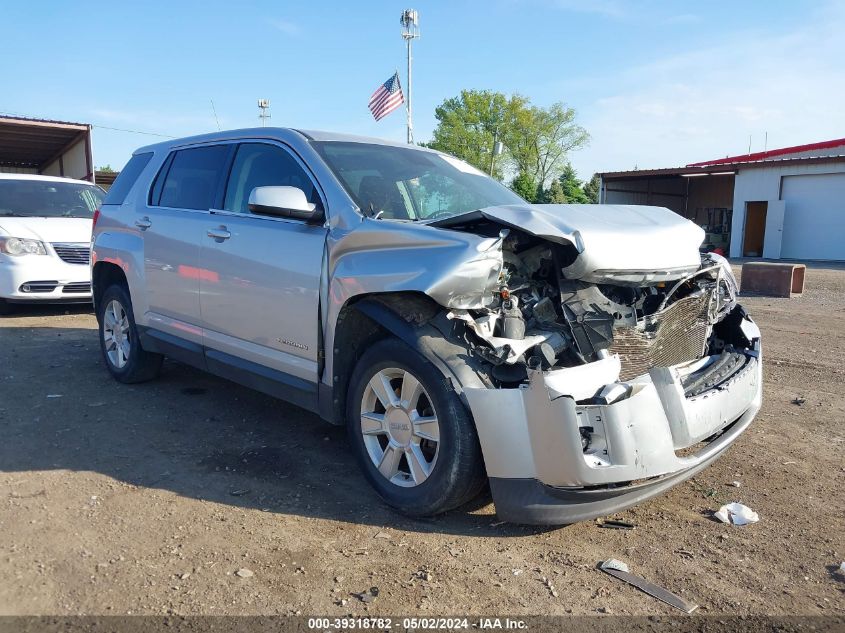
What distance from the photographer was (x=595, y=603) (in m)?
2.65

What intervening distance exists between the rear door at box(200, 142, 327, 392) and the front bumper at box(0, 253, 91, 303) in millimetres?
5198

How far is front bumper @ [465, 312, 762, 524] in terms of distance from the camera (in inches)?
110

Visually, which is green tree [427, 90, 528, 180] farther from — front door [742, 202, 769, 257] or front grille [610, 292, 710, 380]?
front grille [610, 292, 710, 380]

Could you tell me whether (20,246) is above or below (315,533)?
above

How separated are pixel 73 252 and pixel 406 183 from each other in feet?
22.2

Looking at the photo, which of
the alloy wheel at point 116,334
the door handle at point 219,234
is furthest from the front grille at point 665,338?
the alloy wheel at point 116,334

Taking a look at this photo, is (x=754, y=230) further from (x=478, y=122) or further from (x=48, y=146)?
(x=478, y=122)

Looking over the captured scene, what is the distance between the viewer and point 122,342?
577 cm

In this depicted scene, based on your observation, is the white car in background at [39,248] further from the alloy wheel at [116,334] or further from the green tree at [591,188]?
the green tree at [591,188]

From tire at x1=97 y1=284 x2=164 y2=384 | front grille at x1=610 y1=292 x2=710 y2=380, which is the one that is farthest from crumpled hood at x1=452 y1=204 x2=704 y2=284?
tire at x1=97 y1=284 x2=164 y2=384

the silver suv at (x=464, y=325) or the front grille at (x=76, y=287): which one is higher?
the silver suv at (x=464, y=325)

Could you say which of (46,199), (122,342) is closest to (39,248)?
(46,199)

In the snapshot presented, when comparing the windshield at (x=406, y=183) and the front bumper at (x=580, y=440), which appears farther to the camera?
the windshield at (x=406, y=183)

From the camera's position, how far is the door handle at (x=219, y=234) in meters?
4.30
